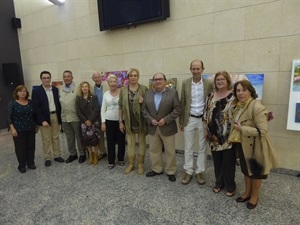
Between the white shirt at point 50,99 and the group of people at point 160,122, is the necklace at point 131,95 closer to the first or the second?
the group of people at point 160,122

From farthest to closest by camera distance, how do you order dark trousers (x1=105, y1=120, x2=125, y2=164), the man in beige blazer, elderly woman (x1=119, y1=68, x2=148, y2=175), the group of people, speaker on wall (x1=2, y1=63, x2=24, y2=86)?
1. speaker on wall (x1=2, y1=63, x2=24, y2=86)
2. dark trousers (x1=105, y1=120, x2=125, y2=164)
3. elderly woman (x1=119, y1=68, x2=148, y2=175)
4. the man in beige blazer
5. the group of people

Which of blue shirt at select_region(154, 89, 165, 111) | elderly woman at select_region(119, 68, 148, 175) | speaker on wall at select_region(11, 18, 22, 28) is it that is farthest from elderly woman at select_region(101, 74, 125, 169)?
speaker on wall at select_region(11, 18, 22, 28)

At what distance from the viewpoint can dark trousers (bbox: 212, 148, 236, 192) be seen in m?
2.50

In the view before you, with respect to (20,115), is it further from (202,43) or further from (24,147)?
(202,43)

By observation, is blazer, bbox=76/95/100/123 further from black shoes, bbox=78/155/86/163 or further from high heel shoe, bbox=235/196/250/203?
high heel shoe, bbox=235/196/250/203

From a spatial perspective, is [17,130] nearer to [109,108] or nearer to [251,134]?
[109,108]

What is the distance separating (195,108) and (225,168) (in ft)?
2.48

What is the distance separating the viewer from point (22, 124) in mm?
3365

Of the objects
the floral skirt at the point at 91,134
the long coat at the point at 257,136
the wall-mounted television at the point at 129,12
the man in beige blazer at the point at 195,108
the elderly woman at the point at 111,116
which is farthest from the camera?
the wall-mounted television at the point at 129,12

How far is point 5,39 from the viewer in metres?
6.13

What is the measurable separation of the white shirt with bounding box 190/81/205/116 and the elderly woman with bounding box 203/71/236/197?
0.46 feet

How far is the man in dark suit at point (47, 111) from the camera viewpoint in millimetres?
3502

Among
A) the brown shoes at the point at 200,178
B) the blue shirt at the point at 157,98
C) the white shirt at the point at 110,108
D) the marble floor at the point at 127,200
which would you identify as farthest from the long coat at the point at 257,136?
the white shirt at the point at 110,108

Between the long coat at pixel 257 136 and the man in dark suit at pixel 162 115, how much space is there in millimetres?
862
